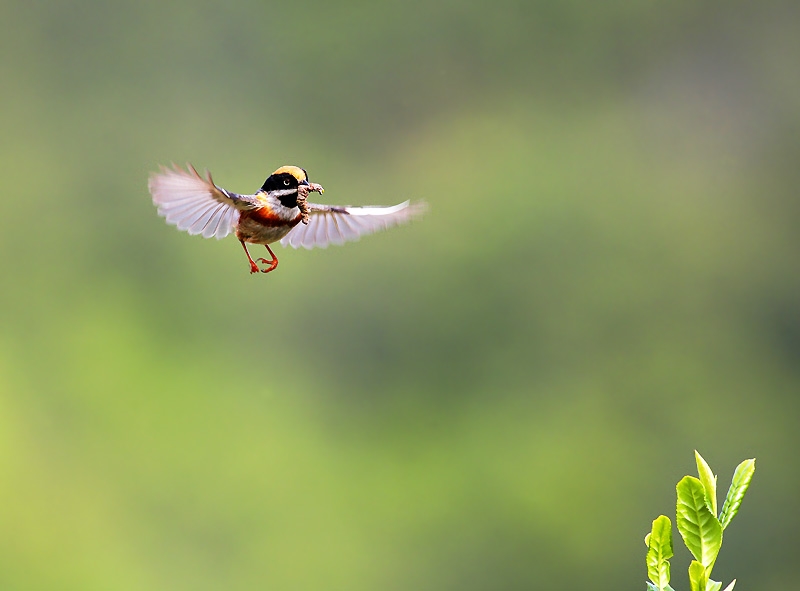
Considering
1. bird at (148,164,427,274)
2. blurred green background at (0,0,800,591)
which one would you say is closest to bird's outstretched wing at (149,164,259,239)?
bird at (148,164,427,274)

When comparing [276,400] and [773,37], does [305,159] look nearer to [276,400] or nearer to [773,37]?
[276,400]

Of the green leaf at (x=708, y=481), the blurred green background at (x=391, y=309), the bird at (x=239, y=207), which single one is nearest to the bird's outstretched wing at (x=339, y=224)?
the bird at (x=239, y=207)

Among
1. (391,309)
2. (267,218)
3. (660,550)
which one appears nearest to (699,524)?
(660,550)

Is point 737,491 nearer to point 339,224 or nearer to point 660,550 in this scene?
point 660,550

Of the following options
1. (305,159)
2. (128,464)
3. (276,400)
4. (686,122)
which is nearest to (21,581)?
(128,464)

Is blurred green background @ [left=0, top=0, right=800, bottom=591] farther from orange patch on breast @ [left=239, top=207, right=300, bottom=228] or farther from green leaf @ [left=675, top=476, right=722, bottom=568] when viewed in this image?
green leaf @ [left=675, top=476, right=722, bottom=568]

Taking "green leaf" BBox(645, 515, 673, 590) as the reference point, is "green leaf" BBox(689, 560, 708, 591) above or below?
below

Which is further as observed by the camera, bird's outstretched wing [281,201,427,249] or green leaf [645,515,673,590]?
bird's outstretched wing [281,201,427,249]
